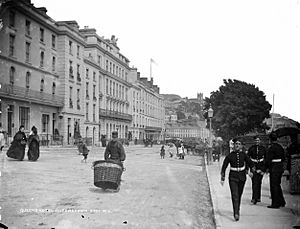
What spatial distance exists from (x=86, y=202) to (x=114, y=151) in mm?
1665

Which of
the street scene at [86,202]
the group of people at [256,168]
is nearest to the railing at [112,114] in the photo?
the street scene at [86,202]

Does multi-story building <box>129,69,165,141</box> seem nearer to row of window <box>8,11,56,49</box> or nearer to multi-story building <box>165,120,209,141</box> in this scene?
row of window <box>8,11,56,49</box>

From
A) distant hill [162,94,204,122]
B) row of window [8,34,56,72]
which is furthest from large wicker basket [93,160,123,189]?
distant hill [162,94,204,122]

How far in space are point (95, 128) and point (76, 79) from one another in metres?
1.19

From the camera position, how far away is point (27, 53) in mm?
5238

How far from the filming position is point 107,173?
877 cm

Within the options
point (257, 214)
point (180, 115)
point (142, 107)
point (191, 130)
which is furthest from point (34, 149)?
point (180, 115)

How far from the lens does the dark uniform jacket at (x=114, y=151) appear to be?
866 centimetres

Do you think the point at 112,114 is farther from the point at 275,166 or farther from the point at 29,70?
the point at 275,166

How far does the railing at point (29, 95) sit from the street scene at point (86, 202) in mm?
1437

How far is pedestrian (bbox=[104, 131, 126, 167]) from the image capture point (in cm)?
866

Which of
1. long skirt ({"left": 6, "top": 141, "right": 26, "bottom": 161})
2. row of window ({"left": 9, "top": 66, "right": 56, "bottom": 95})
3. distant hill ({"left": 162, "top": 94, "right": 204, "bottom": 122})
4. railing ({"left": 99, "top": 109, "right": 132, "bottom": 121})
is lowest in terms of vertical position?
long skirt ({"left": 6, "top": 141, "right": 26, "bottom": 161})

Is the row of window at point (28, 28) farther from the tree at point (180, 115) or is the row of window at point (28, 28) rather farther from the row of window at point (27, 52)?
the tree at point (180, 115)

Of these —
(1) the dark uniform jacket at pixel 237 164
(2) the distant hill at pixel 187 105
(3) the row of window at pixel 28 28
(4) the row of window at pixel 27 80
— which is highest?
(2) the distant hill at pixel 187 105
